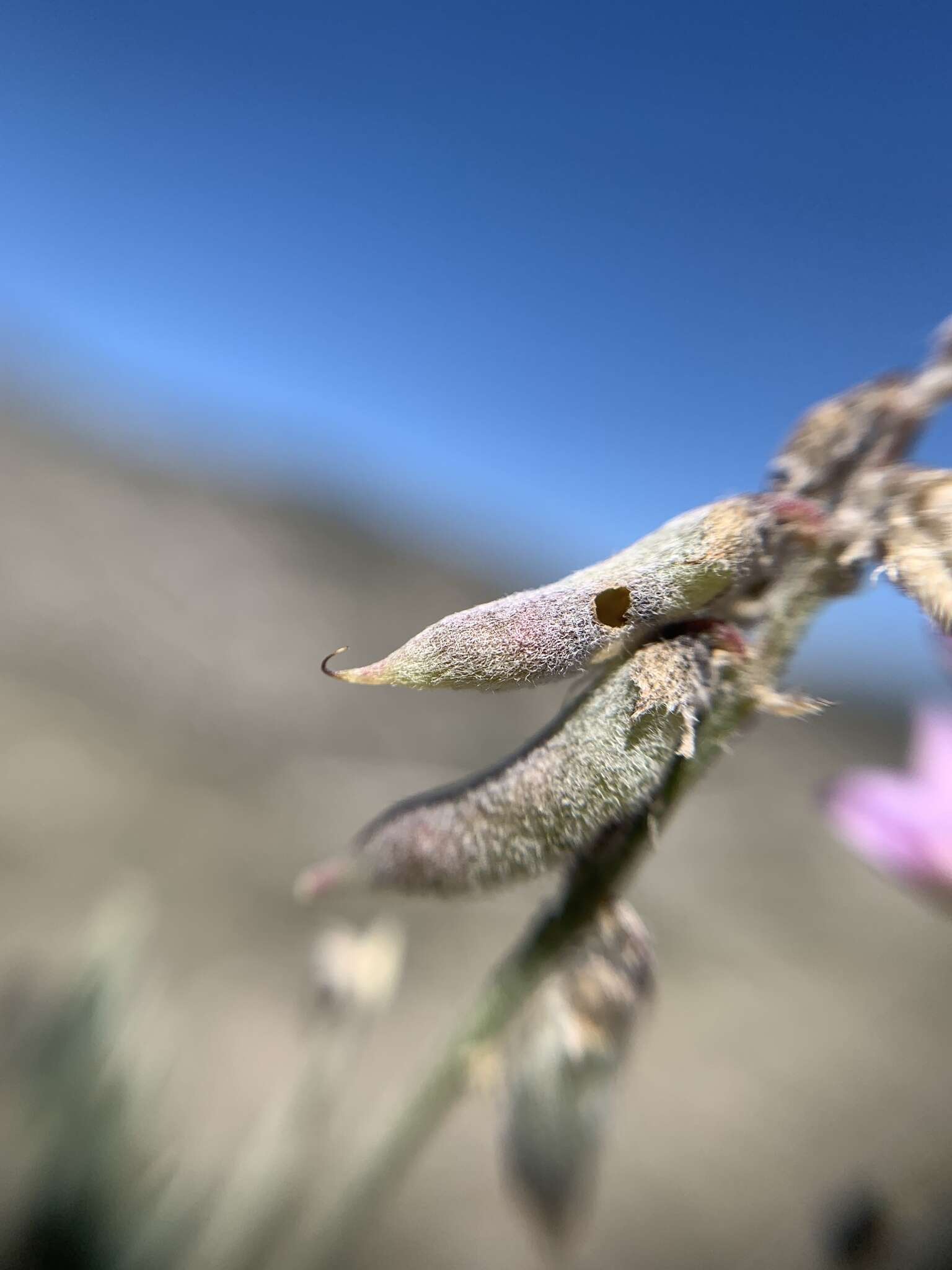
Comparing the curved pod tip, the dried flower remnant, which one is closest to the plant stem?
the curved pod tip

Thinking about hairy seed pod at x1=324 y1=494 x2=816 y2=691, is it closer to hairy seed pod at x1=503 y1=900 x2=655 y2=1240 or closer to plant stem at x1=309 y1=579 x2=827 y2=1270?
plant stem at x1=309 y1=579 x2=827 y2=1270

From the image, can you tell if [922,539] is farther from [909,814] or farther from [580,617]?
[909,814]

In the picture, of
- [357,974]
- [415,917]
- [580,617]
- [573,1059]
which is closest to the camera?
[580,617]

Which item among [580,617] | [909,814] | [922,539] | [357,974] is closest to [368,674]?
[580,617]

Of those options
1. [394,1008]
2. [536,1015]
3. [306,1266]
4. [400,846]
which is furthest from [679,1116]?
[400,846]

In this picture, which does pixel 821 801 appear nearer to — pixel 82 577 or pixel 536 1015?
pixel 536 1015
